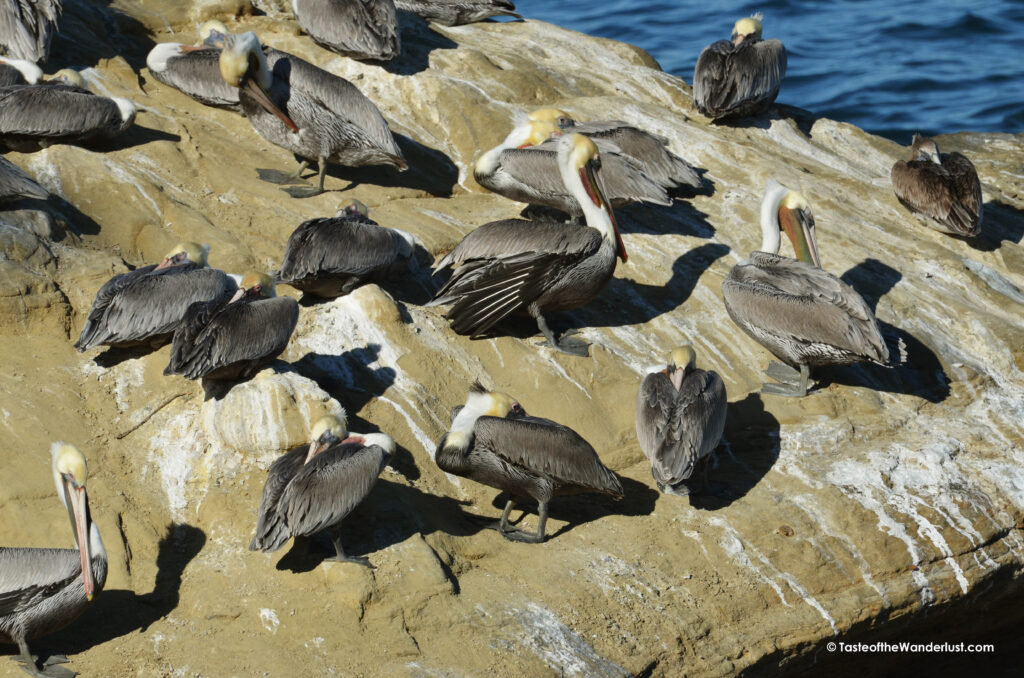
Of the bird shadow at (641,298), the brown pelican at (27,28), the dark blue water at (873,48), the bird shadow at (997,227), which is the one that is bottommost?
the dark blue water at (873,48)

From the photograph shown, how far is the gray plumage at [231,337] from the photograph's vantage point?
639cm

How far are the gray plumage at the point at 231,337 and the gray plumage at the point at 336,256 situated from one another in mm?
649

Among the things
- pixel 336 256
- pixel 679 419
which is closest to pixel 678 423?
pixel 679 419

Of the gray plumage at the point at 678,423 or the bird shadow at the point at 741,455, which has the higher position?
the gray plumage at the point at 678,423

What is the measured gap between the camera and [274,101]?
9.15 metres

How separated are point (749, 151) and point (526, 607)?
20.0 ft

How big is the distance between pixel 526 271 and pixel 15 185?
326 centimetres

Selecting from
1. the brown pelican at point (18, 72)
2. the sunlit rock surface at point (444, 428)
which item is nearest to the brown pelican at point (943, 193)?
the sunlit rock surface at point (444, 428)

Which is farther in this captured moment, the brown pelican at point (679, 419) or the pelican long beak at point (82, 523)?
the brown pelican at point (679, 419)

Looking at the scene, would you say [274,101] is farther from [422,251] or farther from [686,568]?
[686,568]

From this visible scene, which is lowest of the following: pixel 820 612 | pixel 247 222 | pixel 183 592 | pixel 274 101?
pixel 820 612

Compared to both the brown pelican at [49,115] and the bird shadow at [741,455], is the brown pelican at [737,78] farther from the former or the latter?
the brown pelican at [49,115]

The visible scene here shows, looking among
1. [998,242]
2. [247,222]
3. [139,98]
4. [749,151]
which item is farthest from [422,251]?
[998,242]

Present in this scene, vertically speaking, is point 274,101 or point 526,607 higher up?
point 274,101
